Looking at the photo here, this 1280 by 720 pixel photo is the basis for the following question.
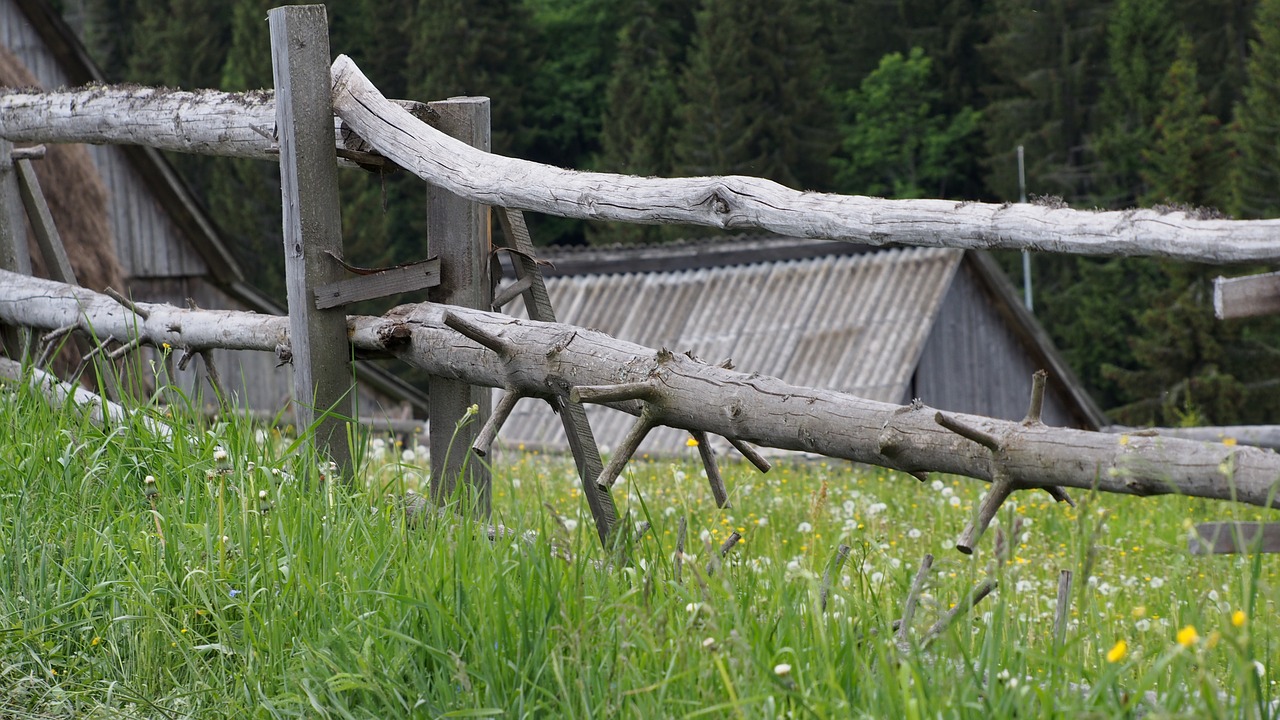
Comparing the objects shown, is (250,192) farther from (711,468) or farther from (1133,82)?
(711,468)

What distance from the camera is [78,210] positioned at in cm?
748

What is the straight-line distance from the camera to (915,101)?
3991cm

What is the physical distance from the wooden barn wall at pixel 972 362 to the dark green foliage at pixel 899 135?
67.4ft

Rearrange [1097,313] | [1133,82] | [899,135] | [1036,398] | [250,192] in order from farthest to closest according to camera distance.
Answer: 1. [899,135]
2. [1133,82]
3. [250,192]
4. [1097,313]
5. [1036,398]

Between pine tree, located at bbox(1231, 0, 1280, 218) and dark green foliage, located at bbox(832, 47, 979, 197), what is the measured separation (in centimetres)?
1005

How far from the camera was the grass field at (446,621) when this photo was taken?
2043 millimetres

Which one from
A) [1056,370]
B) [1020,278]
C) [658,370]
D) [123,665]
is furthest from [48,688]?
[1020,278]

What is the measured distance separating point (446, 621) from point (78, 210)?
598 centimetres

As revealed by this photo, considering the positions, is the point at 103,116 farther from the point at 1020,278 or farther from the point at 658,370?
the point at 1020,278

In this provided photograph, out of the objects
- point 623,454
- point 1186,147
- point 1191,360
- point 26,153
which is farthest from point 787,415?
point 1186,147

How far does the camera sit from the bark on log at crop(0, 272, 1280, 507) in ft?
6.96

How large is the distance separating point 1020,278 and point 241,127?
1346 inches

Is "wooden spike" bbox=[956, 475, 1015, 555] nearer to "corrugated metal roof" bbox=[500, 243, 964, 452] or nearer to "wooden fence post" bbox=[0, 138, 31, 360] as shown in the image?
"wooden fence post" bbox=[0, 138, 31, 360]

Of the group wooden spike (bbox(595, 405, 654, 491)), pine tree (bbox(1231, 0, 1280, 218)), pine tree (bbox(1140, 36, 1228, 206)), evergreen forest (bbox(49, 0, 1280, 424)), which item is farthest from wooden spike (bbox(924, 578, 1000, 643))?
pine tree (bbox(1231, 0, 1280, 218))
